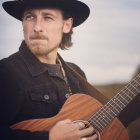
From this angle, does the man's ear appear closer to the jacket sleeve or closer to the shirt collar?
the shirt collar

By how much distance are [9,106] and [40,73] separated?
0.41 m

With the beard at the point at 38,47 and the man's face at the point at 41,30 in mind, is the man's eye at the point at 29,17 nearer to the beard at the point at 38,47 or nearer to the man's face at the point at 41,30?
the man's face at the point at 41,30

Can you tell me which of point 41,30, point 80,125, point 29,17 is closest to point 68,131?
point 80,125

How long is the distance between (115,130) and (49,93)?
612mm

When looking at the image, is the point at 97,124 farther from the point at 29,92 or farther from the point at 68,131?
the point at 29,92

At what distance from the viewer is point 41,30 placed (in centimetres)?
195

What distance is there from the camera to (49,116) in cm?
182

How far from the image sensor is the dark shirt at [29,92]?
1.68m

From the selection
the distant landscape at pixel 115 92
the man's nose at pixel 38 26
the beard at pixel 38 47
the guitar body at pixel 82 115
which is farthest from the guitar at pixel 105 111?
the man's nose at pixel 38 26

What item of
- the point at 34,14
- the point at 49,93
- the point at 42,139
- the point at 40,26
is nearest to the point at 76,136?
the point at 42,139

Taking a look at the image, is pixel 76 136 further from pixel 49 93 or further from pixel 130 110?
pixel 130 110

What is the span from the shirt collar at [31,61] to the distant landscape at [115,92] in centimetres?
59

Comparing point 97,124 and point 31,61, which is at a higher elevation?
point 31,61

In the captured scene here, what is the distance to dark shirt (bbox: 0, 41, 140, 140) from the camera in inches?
66.2
